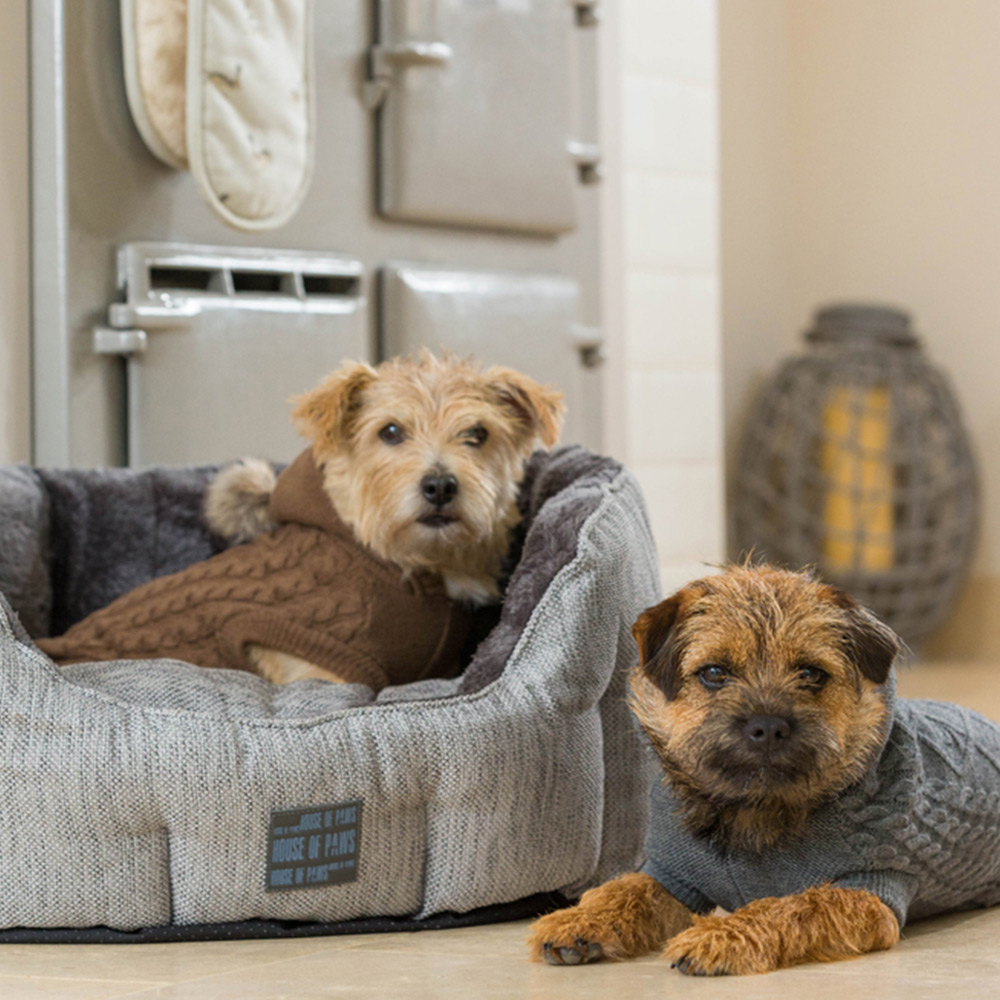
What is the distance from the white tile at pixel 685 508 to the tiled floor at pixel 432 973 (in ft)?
7.75

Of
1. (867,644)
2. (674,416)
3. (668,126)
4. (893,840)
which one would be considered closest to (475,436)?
(867,644)

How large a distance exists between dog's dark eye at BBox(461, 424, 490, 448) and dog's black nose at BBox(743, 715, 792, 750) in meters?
0.92

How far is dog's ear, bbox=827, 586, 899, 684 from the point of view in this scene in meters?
1.60

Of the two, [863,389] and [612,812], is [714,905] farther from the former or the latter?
[863,389]

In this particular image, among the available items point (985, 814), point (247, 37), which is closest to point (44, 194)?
point (247, 37)

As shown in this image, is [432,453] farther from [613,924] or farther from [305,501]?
[613,924]

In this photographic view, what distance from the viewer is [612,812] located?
197cm

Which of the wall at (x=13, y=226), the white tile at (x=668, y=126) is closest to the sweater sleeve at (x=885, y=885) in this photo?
the wall at (x=13, y=226)

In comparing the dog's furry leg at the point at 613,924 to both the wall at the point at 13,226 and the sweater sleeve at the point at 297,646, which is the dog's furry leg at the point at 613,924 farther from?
the wall at the point at 13,226

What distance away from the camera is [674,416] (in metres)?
4.15

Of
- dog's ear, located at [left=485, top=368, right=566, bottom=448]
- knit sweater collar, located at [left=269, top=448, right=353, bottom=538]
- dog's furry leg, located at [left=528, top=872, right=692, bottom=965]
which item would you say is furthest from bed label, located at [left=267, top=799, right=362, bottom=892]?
dog's ear, located at [left=485, top=368, right=566, bottom=448]

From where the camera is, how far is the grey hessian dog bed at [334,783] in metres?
1.66

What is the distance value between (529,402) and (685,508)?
6.05ft

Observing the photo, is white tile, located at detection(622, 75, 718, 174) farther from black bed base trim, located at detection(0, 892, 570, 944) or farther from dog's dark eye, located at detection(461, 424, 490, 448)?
black bed base trim, located at detection(0, 892, 570, 944)
